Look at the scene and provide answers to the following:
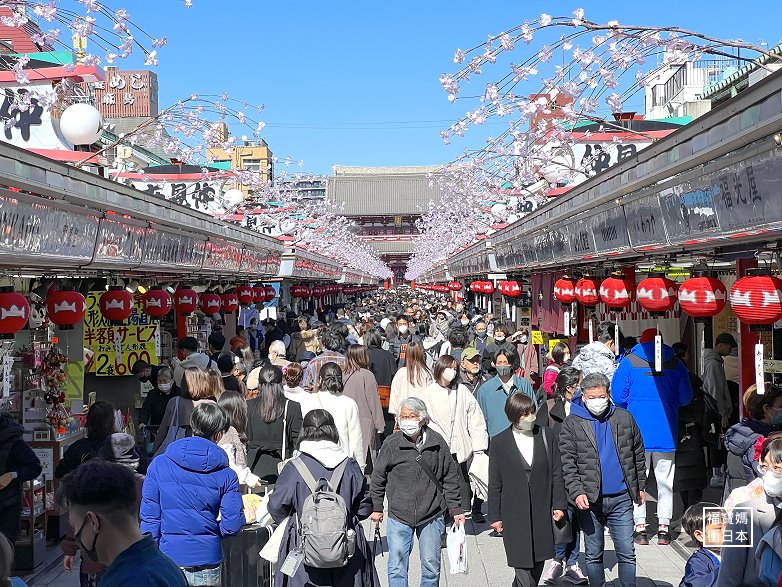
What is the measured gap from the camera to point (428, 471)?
6.15m

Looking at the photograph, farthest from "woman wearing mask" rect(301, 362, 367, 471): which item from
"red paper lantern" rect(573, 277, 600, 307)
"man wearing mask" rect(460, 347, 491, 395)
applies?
"red paper lantern" rect(573, 277, 600, 307)

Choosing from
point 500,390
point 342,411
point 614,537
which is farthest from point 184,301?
point 614,537

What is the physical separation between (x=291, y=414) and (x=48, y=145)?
387 inches

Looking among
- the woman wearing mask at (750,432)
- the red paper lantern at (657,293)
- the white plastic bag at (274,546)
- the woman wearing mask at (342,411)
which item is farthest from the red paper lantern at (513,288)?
the white plastic bag at (274,546)

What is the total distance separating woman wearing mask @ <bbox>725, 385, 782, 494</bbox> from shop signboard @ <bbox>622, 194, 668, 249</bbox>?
1.46m

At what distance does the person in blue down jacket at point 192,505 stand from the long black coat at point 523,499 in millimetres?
1951

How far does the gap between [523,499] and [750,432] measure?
1.67 meters

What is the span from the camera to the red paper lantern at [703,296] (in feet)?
23.4

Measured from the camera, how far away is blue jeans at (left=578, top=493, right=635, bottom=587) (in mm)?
6582

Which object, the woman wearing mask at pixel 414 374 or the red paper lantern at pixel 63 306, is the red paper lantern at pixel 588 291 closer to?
the woman wearing mask at pixel 414 374

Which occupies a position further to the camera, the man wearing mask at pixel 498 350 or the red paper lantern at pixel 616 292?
the red paper lantern at pixel 616 292

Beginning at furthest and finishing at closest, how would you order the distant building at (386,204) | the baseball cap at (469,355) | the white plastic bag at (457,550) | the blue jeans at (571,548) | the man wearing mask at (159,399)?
the distant building at (386,204) < the baseball cap at (469,355) < the man wearing mask at (159,399) < the blue jeans at (571,548) < the white plastic bag at (457,550)

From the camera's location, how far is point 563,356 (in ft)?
35.7

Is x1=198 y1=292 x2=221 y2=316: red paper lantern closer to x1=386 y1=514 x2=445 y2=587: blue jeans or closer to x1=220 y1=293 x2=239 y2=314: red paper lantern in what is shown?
x1=220 y1=293 x2=239 y2=314: red paper lantern
